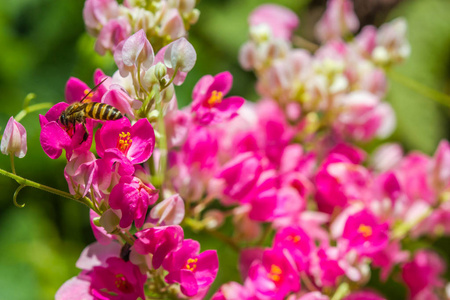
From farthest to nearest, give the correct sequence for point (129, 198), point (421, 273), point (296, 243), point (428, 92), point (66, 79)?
point (66, 79) → point (428, 92) → point (421, 273) → point (296, 243) → point (129, 198)

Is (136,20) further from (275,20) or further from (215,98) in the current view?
(275,20)

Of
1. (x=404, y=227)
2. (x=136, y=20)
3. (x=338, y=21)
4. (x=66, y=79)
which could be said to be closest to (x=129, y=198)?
(x=136, y=20)

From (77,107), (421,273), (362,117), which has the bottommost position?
(421,273)

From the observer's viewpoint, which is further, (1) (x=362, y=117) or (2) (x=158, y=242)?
(1) (x=362, y=117)

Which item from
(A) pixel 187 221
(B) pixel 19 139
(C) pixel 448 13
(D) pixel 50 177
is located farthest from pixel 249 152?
(C) pixel 448 13

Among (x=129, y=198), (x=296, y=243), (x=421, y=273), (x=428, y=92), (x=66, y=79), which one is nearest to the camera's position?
(x=129, y=198)

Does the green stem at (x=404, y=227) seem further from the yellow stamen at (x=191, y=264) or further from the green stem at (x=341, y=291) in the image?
the yellow stamen at (x=191, y=264)

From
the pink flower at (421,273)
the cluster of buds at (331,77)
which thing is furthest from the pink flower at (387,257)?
the cluster of buds at (331,77)
